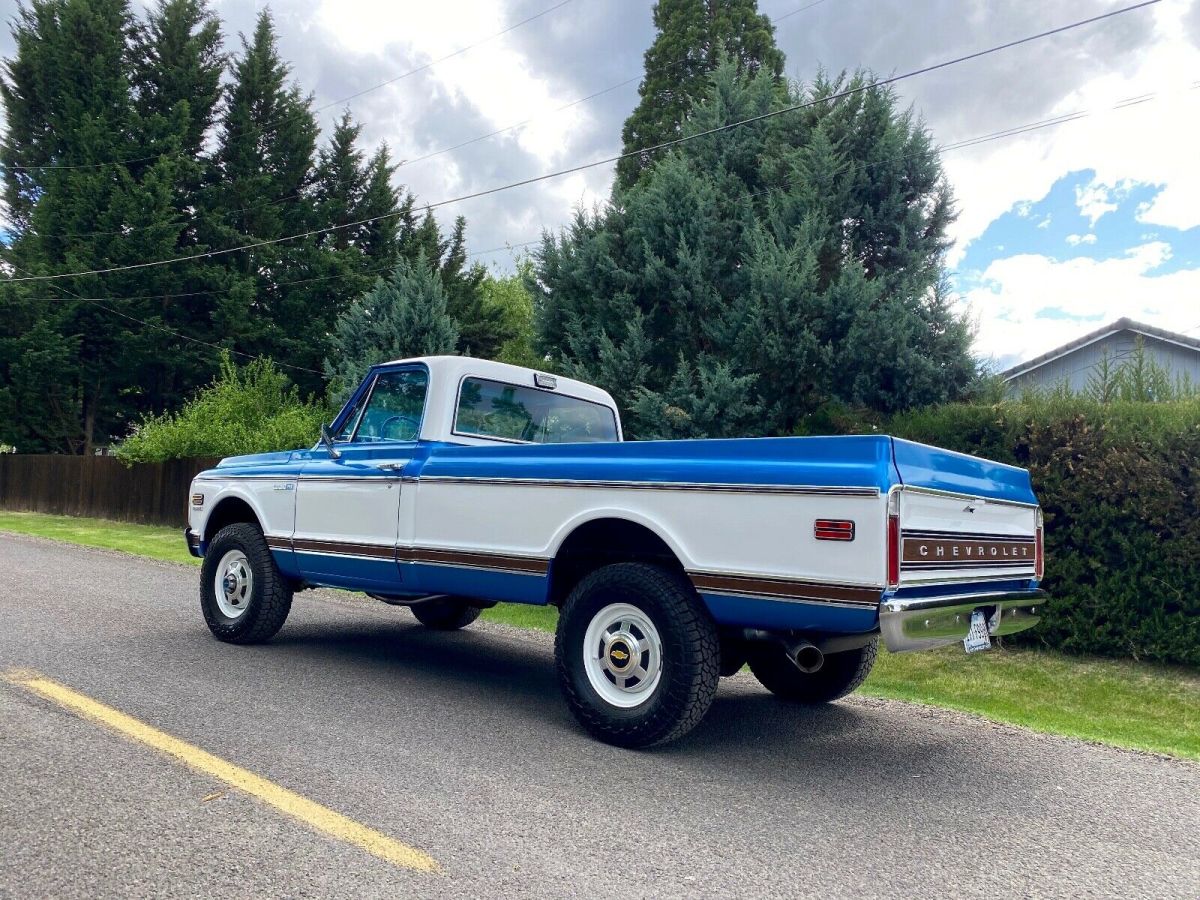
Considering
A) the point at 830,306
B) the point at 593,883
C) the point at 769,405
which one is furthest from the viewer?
the point at 769,405

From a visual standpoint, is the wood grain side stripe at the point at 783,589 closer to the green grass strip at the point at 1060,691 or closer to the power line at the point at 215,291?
the green grass strip at the point at 1060,691

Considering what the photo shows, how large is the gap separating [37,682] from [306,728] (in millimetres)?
2017

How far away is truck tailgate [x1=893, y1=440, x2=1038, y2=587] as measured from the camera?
4.16 m

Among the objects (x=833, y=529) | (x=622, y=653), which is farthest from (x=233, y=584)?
(x=833, y=529)

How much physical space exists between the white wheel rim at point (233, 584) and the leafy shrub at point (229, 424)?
12.6 metres

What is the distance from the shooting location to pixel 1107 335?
25.4m

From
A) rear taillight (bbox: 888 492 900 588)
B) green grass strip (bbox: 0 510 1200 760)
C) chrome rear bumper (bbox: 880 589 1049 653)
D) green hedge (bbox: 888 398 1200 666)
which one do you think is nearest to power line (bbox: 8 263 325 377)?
green grass strip (bbox: 0 510 1200 760)

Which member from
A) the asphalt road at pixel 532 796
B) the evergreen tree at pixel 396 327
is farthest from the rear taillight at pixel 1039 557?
the evergreen tree at pixel 396 327


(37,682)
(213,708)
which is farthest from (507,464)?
(37,682)

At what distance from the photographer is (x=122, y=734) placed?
457 cm

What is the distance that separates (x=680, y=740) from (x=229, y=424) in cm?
1849

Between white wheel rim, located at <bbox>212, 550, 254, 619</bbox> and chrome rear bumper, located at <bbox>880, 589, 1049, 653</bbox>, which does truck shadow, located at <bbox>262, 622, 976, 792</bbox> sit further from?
chrome rear bumper, located at <bbox>880, 589, 1049, 653</bbox>

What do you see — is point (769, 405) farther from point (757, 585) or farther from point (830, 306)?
point (757, 585)

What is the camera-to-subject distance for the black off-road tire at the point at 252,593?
688 cm
